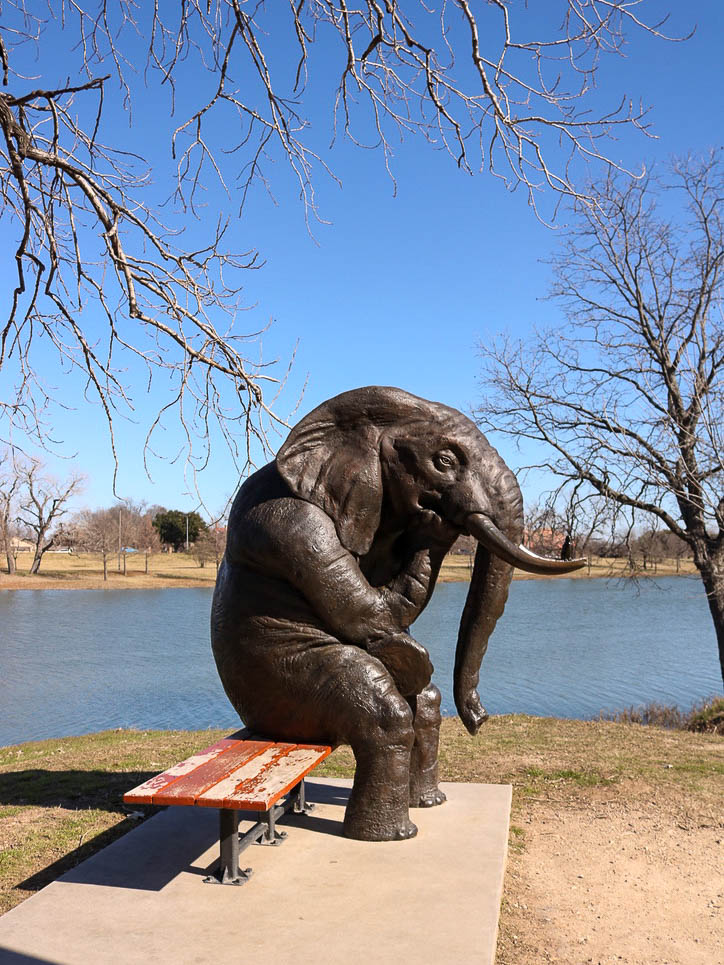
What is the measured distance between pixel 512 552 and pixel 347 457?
3.11ft

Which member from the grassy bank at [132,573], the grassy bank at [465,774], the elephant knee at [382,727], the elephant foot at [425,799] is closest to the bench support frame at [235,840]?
the elephant knee at [382,727]

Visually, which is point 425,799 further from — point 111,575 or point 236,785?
point 111,575

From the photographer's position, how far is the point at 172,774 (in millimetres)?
3617

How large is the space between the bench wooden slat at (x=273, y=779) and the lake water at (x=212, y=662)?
26.7ft

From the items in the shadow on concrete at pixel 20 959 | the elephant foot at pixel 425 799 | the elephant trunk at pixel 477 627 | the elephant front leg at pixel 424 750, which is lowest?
the shadow on concrete at pixel 20 959

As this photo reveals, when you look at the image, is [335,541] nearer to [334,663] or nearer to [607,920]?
[334,663]

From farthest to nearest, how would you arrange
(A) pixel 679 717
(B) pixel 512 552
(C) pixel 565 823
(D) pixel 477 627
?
(A) pixel 679 717 < (C) pixel 565 823 < (D) pixel 477 627 < (B) pixel 512 552

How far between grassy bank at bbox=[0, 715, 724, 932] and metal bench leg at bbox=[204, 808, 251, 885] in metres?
0.91

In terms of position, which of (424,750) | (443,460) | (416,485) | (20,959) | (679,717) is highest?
(443,460)

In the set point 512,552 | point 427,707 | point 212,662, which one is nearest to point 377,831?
point 427,707

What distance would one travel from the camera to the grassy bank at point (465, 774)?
4.54 meters

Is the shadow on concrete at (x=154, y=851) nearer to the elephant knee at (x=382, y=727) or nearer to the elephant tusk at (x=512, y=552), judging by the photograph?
the elephant knee at (x=382, y=727)

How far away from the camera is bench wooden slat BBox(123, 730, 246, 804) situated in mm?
3256

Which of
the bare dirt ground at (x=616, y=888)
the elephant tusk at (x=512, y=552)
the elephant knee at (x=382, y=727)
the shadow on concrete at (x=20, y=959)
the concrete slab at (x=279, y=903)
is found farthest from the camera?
the elephant tusk at (x=512, y=552)
